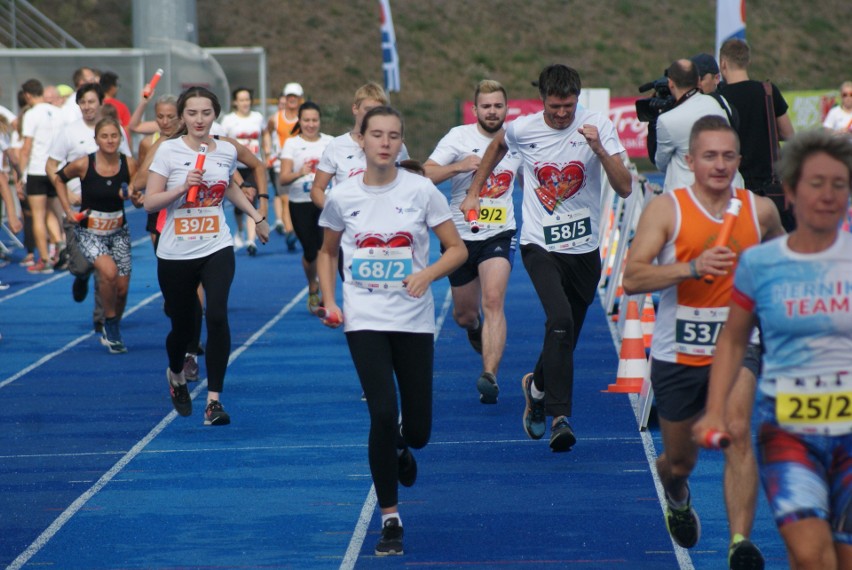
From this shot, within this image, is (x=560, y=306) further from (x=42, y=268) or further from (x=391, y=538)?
(x=42, y=268)

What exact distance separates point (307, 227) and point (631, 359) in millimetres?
4673

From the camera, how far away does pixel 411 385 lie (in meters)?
6.34

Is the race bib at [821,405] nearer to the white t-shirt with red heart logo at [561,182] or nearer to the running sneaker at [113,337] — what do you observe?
the white t-shirt with red heart logo at [561,182]

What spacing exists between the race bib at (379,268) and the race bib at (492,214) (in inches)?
130

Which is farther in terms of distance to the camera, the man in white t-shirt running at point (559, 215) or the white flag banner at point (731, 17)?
the white flag banner at point (731, 17)

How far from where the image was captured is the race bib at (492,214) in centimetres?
951

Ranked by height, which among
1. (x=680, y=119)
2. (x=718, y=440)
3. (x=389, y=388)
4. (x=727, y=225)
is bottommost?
(x=389, y=388)

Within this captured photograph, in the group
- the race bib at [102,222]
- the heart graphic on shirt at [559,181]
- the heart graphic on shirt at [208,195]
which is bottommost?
the race bib at [102,222]

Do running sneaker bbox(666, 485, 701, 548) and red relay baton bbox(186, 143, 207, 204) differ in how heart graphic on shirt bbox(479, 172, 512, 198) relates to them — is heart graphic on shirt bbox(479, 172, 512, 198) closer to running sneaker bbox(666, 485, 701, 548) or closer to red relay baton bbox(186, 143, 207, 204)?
red relay baton bbox(186, 143, 207, 204)

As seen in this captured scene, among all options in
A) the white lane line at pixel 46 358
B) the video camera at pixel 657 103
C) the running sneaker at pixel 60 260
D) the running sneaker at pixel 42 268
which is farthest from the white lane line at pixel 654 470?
the running sneaker at pixel 42 268

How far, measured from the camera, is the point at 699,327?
217 inches

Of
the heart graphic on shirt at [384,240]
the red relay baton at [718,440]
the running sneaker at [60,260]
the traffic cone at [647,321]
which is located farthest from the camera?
the running sneaker at [60,260]

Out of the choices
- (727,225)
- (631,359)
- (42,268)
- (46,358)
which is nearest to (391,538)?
(727,225)

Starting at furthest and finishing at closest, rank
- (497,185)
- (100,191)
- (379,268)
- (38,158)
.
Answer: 1. (38,158)
2. (100,191)
3. (497,185)
4. (379,268)
